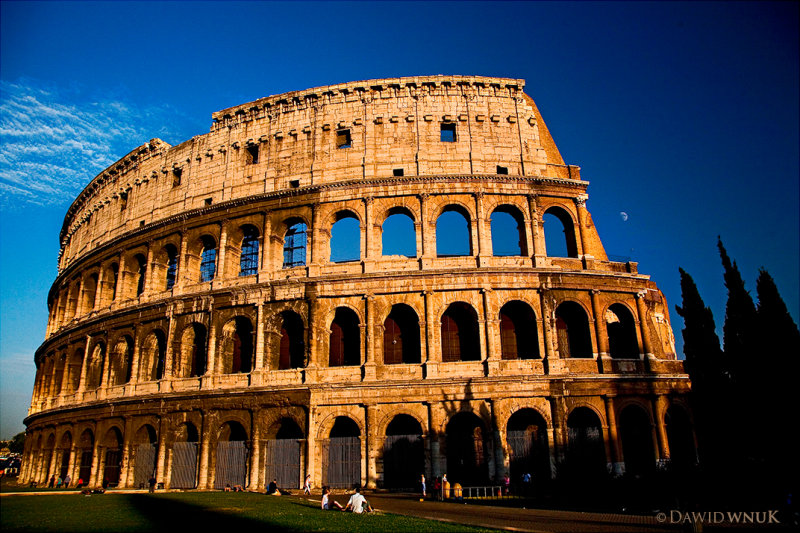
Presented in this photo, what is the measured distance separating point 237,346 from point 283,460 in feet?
19.6

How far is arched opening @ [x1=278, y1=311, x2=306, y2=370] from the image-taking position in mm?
23409

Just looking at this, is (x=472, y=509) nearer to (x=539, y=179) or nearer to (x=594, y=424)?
(x=594, y=424)

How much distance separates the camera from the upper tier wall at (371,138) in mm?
25016

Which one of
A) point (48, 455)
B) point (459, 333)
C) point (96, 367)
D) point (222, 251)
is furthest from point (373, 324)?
point (48, 455)

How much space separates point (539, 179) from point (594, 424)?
11158 mm

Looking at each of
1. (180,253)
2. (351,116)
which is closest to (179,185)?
(180,253)

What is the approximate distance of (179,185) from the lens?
29.1 metres

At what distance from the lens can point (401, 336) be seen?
75.5ft

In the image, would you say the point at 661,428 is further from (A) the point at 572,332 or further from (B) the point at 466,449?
(B) the point at 466,449

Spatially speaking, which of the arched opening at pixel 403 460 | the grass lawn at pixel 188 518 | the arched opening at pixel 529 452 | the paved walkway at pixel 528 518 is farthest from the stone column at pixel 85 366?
the arched opening at pixel 529 452

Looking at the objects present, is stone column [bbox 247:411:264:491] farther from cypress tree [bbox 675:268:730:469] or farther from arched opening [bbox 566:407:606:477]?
cypress tree [bbox 675:268:730:469]

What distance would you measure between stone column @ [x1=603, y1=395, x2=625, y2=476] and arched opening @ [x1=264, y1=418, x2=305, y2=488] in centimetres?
1256

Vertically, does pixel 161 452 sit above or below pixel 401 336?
below

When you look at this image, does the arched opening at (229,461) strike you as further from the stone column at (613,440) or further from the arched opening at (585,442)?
the stone column at (613,440)
